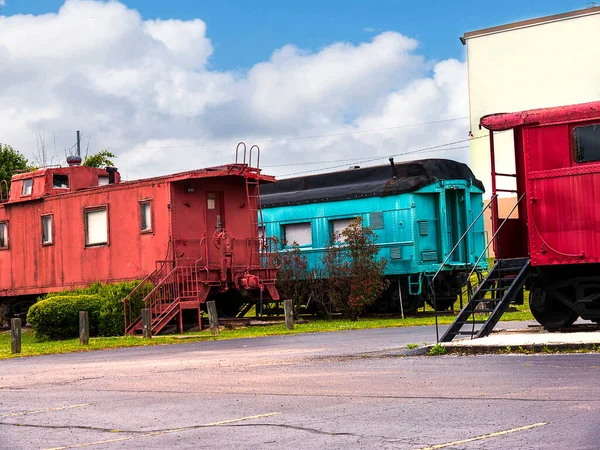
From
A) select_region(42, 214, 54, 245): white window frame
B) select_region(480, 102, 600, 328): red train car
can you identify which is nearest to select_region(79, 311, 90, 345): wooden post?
select_region(42, 214, 54, 245): white window frame

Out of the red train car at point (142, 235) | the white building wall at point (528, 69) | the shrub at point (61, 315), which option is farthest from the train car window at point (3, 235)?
the white building wall at point (528, 69)

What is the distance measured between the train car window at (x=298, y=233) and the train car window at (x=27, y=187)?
312 inches

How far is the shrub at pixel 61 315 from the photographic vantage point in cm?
2550

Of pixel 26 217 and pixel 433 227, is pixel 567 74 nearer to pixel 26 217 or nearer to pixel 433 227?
pixel 433 227

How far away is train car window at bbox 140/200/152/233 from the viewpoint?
27.9 meters

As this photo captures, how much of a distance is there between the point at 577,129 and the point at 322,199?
1389 cm

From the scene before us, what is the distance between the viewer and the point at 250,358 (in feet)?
53.8

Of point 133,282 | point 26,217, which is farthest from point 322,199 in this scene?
point 26,217

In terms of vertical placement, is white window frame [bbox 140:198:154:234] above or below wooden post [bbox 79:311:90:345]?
above

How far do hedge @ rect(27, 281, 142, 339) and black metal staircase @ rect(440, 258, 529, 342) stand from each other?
11.3 meters

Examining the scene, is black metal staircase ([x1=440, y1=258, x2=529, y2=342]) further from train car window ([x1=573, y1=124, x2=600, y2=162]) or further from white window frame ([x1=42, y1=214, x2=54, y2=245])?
white window frame ([x1=42, y1=214, x2=54, y2=245])

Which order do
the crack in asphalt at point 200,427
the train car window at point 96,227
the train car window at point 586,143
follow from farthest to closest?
the train car window at point 96,227
the train car window at point 586,143
the crack in asphalt at point 200,427

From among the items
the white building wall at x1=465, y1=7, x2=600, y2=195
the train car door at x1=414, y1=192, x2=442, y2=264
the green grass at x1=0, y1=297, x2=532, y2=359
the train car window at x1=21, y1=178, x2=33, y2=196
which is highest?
the white building wall at x1=465, y1=7, x2=600, y2=195

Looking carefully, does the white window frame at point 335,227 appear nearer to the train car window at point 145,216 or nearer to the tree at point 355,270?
the tree at point 355,270
